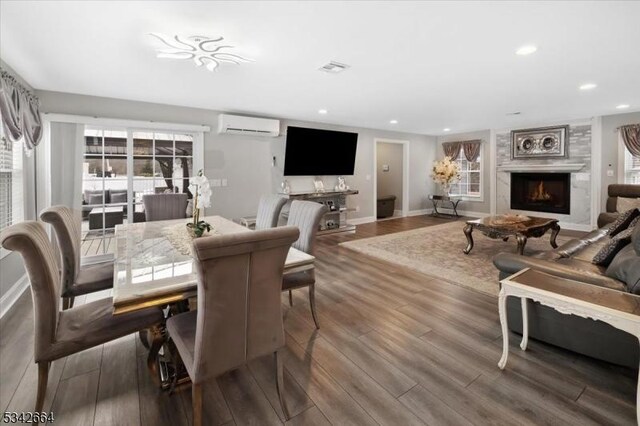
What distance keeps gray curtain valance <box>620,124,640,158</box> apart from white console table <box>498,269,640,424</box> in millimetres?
5697

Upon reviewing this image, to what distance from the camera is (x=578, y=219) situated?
6.52 metres

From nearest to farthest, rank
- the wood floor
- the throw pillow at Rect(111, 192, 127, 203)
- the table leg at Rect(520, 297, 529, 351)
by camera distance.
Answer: the wood floor, the table leg at Rect(520, 297, 529, 351), the throw pillow at Rect(111, 192, 127, 203)

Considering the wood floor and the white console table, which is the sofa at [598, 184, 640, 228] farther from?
the white console table

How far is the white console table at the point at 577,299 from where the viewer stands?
4.76ft

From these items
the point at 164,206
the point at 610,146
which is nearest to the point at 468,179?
the point at 610,146

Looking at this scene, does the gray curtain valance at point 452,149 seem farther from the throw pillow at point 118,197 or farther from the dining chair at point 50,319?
the dining chair at point 50,319

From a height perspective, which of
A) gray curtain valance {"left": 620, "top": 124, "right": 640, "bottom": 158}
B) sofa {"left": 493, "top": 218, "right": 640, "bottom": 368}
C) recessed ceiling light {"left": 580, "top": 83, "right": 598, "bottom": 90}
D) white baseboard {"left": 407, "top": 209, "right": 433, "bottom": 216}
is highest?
recessed ceiling light {"left": 580, "top": 83, "right": 598, "bottom": 90}

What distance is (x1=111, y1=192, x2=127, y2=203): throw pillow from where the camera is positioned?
461 centimetres

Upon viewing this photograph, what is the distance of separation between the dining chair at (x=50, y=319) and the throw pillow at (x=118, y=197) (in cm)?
326

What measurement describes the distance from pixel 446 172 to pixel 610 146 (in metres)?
3.23

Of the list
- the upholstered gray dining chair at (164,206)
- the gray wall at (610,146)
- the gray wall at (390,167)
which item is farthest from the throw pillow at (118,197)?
the gray wall at (610,146)

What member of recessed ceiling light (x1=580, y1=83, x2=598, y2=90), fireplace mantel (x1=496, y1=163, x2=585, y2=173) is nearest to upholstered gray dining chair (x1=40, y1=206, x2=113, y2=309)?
recessed ceiling light (x1=580, y1=83, x2=598, y2=90)

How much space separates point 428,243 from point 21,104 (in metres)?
5.64

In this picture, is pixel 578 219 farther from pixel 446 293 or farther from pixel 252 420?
pixel 252 420
